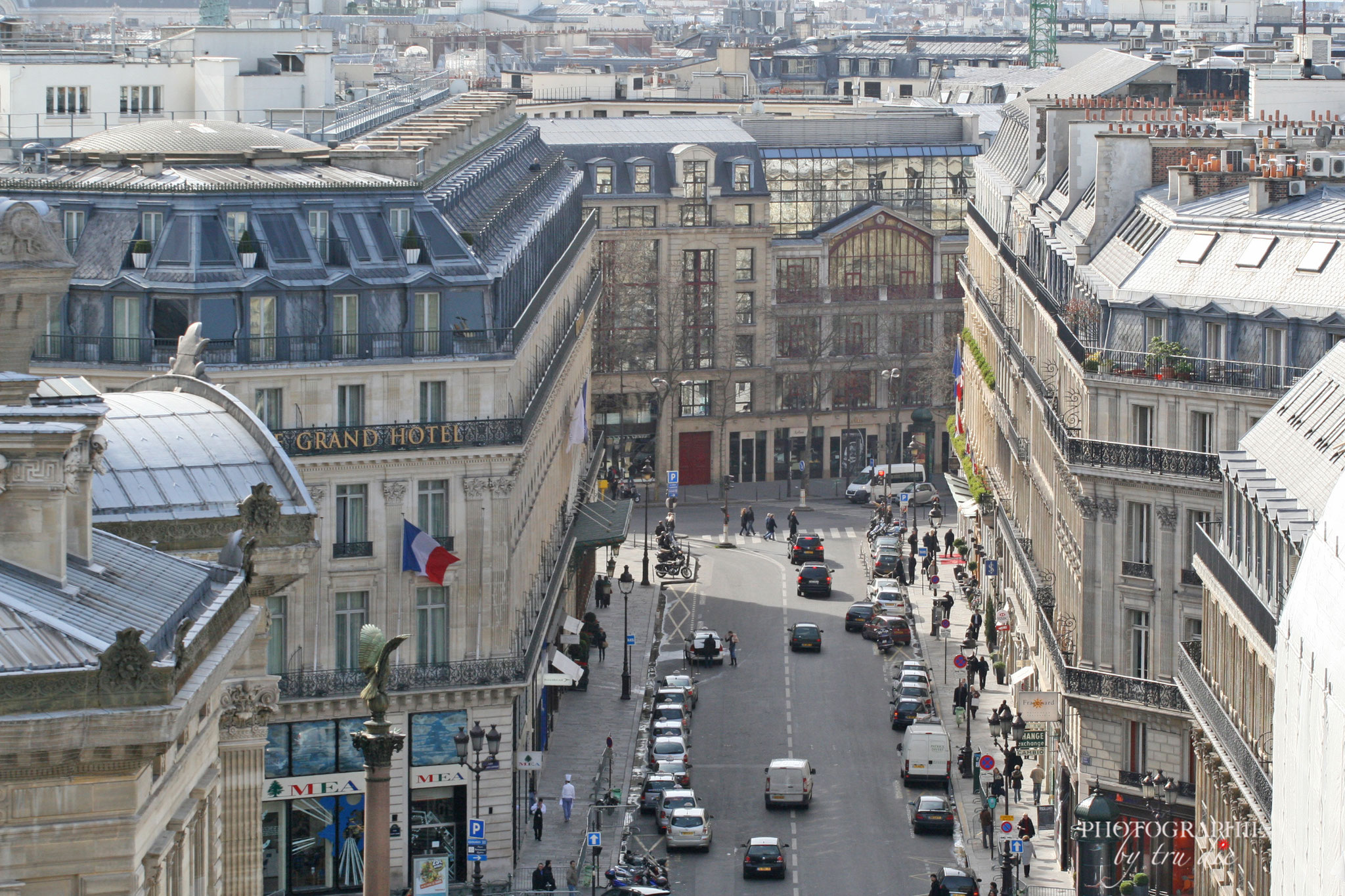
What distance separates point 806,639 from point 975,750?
56.3ft

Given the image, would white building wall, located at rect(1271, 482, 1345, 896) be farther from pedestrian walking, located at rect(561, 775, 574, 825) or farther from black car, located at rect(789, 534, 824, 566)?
black car, located at rect(789, 534, 824, 566)

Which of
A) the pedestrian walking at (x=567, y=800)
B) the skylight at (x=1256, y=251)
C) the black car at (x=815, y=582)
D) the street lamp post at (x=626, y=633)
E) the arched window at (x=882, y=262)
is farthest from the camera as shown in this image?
the arched window at (x=882, y=262)

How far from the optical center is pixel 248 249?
74.6 meters

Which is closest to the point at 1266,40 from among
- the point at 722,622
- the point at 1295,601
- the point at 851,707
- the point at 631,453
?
the point at 631,453

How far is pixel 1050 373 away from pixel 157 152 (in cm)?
2868

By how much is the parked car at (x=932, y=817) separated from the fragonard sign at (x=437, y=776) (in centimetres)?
1365

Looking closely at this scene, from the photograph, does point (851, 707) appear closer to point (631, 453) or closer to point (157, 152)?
point (157, 152)

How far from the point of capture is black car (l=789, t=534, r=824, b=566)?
4833 inches

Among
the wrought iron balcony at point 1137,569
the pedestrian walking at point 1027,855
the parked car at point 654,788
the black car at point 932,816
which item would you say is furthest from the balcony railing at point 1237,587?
the parked car at point 654,788

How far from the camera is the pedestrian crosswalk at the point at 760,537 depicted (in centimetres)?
13012

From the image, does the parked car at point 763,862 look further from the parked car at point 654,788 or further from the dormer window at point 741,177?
the dormer window at point 741,177

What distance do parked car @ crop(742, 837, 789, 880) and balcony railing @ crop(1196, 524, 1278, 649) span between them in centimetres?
1531

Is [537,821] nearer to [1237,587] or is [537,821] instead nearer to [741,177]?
[1237,587]

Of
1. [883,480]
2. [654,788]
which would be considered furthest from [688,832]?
[883,480]
